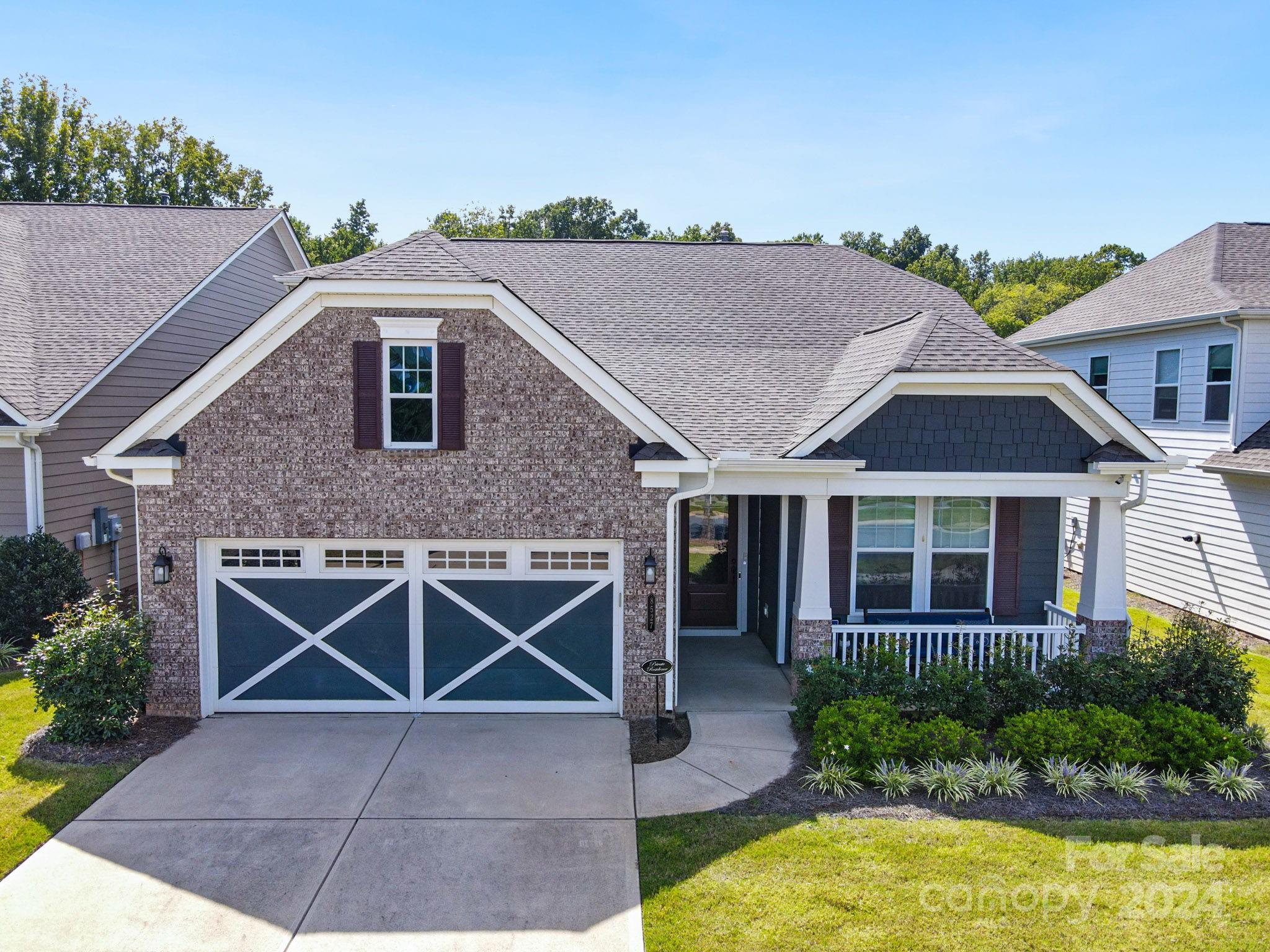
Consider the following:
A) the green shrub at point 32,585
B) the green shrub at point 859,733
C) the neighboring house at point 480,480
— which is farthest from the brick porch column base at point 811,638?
the green shrub at point 32,585

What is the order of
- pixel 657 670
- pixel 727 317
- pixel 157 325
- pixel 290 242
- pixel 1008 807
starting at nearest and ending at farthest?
pixel 1008 807
pixel 657 670
pixel 727 317
pixel 157 325
pixel 290 242

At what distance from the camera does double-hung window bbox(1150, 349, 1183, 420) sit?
55.2 feet

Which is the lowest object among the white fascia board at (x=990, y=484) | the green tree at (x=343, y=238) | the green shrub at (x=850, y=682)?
the green shrub at (x=850, y=682)

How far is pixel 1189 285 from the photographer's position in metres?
17.0

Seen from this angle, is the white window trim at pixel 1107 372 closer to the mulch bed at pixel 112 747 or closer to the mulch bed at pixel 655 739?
the mulch bed at pixel 655 739

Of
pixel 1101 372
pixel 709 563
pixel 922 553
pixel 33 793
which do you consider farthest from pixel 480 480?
pixel 1101 372

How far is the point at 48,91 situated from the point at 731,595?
33.9m

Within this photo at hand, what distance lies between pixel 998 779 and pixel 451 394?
703 cm

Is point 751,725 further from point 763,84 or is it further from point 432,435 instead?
point 763,84

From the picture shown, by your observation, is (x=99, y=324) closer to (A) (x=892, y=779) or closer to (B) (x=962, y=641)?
(A) (x=892, y=779)

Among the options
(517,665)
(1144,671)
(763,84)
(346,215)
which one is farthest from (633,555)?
(346,215)

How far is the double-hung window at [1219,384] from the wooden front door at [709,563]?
29.9 feet

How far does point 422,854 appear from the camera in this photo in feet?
24.0

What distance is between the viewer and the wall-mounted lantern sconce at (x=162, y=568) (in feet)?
32.9
